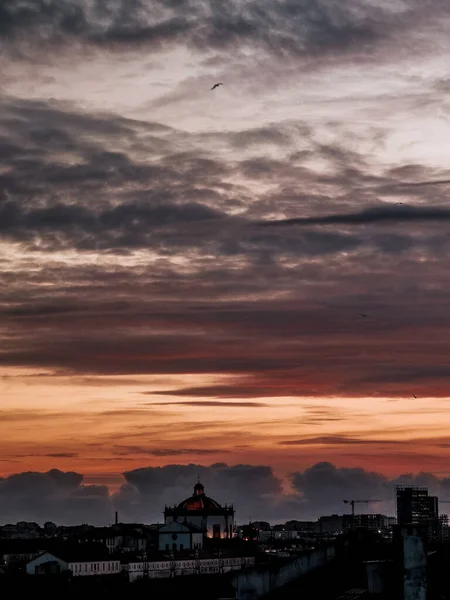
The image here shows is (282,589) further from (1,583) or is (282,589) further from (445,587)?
(1,583)

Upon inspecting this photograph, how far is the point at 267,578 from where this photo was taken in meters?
51.2

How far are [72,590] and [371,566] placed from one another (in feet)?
273

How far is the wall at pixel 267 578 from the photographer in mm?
50750

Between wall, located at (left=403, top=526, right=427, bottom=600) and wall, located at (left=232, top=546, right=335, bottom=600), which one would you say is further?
wall, located at (left=232, top=546, right=335, bottom=600)

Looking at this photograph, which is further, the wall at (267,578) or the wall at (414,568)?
the wall at (267,578)

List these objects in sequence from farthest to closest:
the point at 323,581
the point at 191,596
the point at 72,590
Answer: the point at 72,590, the point at 191,596, the point at 323,581

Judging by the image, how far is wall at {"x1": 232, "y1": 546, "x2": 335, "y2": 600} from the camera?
167 feet

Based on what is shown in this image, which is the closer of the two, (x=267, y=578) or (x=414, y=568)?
(x=414, y=568)

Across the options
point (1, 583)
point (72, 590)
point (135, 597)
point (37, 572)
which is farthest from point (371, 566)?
point (37, 572)

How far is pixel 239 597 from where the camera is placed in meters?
50.6

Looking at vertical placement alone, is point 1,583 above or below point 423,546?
above

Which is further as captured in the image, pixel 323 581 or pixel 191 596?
pixel 191 596

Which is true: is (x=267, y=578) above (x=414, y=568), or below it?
above

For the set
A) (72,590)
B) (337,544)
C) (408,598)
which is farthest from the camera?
(72,590)
